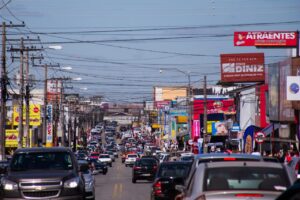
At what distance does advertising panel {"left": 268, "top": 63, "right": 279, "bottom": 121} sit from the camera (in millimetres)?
50438

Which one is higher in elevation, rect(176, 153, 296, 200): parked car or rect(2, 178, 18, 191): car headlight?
rect(176, 153, 296, 200): parked car

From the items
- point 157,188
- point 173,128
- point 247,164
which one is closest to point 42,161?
point 157,188

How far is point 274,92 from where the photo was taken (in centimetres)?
5128

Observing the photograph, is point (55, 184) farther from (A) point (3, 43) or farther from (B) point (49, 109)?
(B) point (49, 109)

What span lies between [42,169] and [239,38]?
43796 mm

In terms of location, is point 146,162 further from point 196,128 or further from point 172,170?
point 196,128

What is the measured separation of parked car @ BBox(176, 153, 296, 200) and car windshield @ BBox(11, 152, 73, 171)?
8.99 meters

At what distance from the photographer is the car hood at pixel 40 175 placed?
19422 mm

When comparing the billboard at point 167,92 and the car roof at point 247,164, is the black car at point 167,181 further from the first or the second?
the billboard at point 167,92

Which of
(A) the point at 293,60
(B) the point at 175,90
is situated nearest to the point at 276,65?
(A) the point at 293,60

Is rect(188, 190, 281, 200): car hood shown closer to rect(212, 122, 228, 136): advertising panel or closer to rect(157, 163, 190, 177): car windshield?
rect(157, 163, 190, 177): car windshield

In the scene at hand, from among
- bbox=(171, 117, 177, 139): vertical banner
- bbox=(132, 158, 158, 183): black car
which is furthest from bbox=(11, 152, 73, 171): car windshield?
bbox=(171, 117, 177, 139): vertical banner

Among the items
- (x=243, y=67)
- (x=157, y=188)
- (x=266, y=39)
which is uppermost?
(x=266, y=39)

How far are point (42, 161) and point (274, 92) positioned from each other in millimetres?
32684
